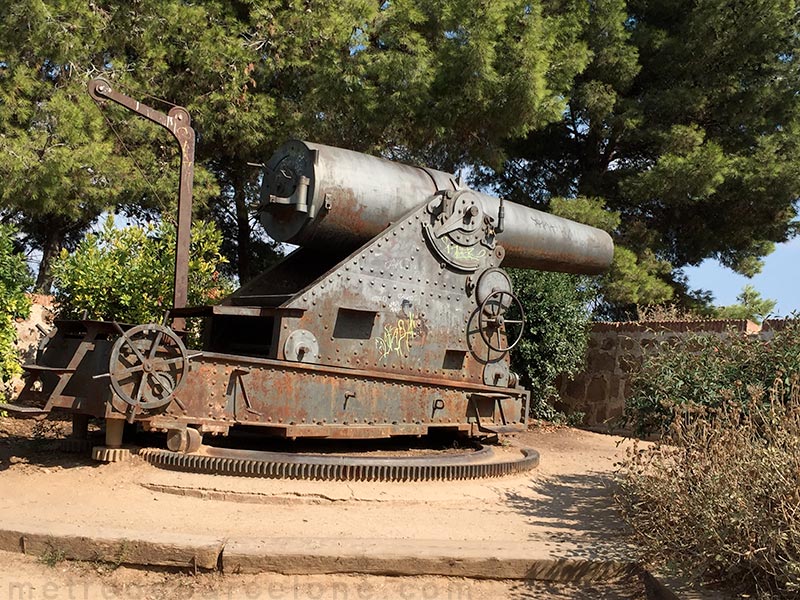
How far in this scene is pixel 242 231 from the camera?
13898 mm

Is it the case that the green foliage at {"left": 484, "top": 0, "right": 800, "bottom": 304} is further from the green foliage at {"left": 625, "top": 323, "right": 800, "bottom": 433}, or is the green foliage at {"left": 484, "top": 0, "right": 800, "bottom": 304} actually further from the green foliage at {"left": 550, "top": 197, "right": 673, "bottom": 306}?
the green foliage at {"left": 625, "top": 323, "right": 800, "bottom": 433}

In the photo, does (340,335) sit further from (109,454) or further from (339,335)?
(109,454)

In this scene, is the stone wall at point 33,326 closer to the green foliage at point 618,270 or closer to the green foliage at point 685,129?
the green foliage at point 618,270

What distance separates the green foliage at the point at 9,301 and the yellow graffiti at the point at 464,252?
4.12 meters

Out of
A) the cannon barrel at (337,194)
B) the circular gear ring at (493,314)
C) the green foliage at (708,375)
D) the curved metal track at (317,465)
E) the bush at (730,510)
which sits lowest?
the curved metal track at (317,465)

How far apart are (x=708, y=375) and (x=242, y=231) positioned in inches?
369

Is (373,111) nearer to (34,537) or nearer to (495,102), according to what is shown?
(495,102)

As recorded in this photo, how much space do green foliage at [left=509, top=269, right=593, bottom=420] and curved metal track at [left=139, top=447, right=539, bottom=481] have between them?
4.77 m

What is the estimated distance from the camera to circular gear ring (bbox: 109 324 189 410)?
5301 mm

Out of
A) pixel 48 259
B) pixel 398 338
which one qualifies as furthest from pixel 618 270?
pixel 48 259

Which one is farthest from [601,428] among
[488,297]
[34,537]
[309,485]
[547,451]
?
[34,537]

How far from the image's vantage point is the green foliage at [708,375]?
5.86m

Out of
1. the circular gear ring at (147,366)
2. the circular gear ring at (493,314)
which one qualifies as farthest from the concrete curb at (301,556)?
the circular gear ring at (493,314)

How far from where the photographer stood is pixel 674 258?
1569cm
